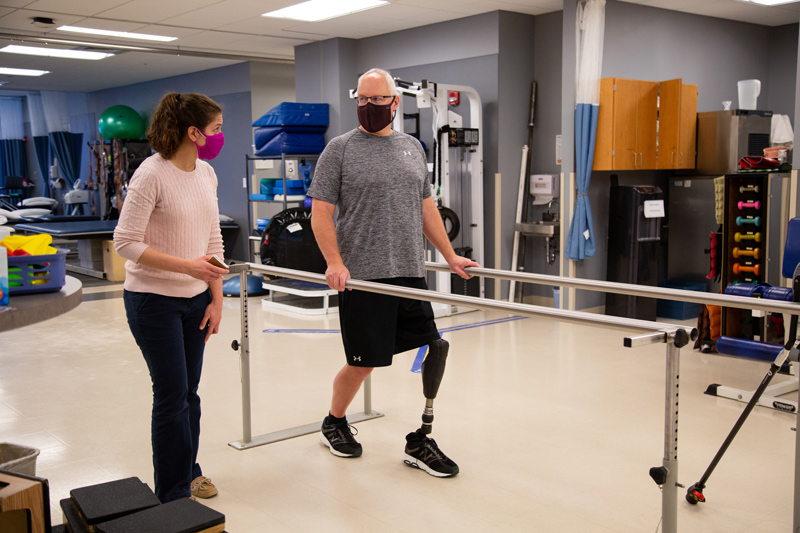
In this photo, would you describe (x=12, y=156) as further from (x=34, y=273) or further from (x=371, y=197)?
(x=34, y=273)

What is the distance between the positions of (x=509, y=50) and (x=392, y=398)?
4.25 metres

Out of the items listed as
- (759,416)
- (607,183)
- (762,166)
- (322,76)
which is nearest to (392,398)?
(759,416)

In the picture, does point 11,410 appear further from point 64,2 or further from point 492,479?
point 64,2

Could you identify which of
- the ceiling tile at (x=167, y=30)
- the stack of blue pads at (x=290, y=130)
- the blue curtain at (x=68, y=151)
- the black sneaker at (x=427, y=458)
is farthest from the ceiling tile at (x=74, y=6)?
the blue curtain at (x=68, y=151)

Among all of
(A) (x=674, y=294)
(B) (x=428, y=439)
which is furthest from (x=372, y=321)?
(A) (x=674, y=294)

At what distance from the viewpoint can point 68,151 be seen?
1490cm

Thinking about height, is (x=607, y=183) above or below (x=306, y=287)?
above

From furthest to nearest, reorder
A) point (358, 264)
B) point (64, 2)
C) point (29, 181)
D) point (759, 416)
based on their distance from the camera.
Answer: point (29, 181)
point (64, 2)
point (759, 416)
point (358, 264)

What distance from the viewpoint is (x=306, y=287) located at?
7.45m

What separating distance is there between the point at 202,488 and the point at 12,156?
1549 centimetres

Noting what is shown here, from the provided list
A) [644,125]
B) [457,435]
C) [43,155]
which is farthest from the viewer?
[43,155]

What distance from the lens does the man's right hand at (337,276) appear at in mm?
2891

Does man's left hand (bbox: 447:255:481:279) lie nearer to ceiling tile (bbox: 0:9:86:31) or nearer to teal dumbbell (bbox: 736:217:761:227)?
teal dumbbell (bbox: 736:217:761:227)

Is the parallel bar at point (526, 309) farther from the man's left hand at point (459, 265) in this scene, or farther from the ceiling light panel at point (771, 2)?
the ceiling light panel at point (771, 2)
